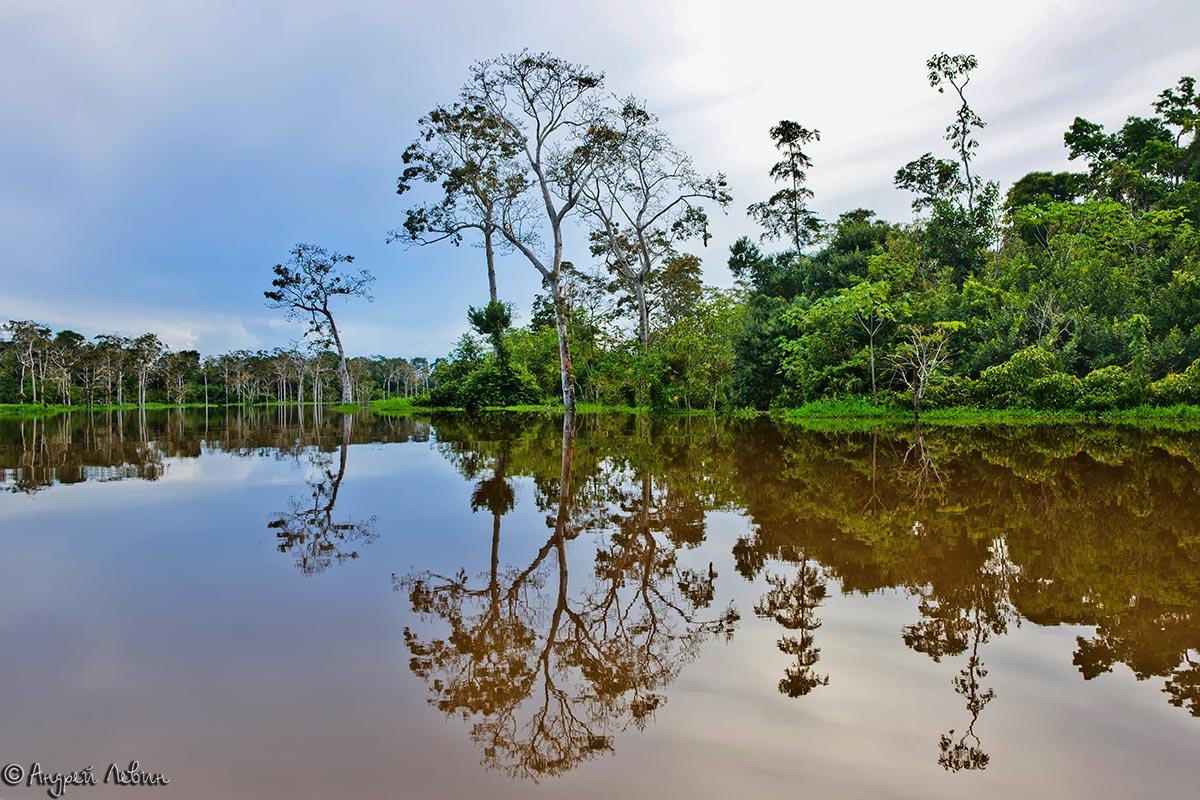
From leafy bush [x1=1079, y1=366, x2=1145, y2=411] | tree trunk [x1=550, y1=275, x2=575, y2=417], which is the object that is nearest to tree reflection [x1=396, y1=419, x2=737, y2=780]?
tree trunk [x1=550, y1=275, x2=575, y2=417]

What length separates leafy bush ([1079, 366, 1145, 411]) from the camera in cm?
1891

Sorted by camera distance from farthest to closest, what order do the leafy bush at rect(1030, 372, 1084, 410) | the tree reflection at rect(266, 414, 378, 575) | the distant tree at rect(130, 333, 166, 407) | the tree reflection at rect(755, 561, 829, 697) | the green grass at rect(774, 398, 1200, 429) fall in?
1. the distant tree at rect(130, 333, 166, 407)
2. the leafy bush at rect(1030, 372, 1084, 410)
3. the green grass at rect(774, 398, 1200, 429)
4. the tree reflection at rect(266, 414, 378, 575)
5. the tree reflection at rect(755, 561, 829, 697)

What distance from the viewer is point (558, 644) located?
11.1 feet

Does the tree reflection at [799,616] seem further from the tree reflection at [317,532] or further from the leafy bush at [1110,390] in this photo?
the leafy bush at [1110,390]

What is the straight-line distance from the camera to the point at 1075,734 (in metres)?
2.48

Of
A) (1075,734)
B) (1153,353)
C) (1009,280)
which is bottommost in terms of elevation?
(1075,734)

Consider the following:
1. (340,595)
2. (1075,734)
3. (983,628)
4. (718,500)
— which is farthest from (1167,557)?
(340,595)

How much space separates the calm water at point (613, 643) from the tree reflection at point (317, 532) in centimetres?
5

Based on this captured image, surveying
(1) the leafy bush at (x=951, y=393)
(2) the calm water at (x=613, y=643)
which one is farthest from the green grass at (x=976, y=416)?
(2) the calm water at (x=613, y=643)

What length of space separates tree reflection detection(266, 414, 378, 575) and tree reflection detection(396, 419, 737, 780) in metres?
0.95

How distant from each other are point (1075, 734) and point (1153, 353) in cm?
2215

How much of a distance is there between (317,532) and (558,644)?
11.1ft

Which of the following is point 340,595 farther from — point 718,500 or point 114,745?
point 718,500

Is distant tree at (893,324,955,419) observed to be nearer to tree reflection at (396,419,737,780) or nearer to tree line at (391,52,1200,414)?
tree line at (391,52,1200,414)
